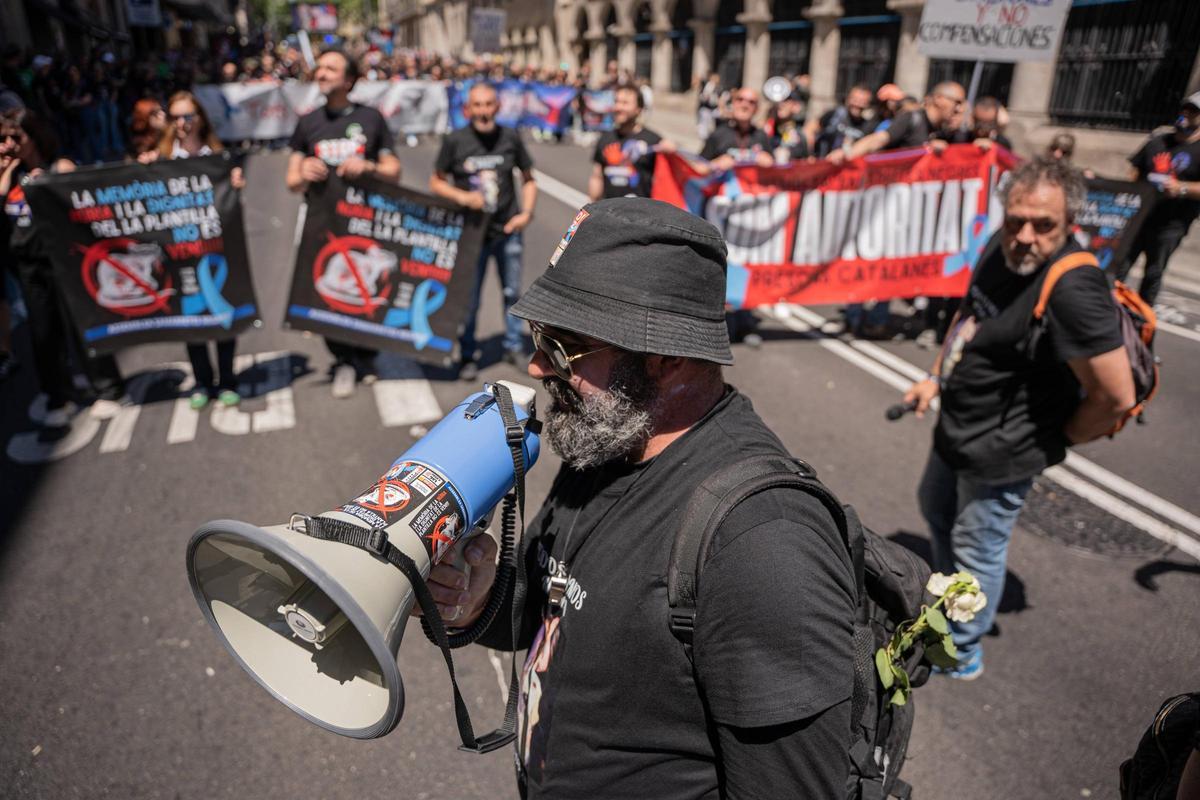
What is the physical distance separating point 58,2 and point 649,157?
28.3 meters

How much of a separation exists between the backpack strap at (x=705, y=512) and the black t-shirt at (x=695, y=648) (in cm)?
2

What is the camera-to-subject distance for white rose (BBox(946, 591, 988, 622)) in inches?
78.5

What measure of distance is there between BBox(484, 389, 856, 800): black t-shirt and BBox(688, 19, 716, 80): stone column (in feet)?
89.0

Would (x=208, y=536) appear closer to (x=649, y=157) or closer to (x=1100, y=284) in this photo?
(x=1100, y=284)

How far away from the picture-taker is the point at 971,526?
2.91 metres

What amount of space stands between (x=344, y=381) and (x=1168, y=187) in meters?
7.25

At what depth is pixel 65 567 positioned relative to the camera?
385cm

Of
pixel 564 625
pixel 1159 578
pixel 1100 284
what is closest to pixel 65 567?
pixel 564 625

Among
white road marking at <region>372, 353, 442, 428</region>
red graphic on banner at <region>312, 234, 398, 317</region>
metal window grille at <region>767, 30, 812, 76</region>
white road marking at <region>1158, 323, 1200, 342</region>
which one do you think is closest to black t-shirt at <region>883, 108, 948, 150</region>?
white road marking at <region>1158, 323, 1200, 342</region>

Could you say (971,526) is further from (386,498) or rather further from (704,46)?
(704,46)

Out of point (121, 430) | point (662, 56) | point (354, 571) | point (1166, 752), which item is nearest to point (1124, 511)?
point (1166, 752)

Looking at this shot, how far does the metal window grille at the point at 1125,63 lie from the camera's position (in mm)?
12070

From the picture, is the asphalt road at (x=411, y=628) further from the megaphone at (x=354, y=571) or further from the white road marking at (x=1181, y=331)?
the megaphone at (x=354, y=571)

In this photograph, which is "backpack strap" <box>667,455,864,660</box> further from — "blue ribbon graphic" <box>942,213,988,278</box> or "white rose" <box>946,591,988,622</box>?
"blue ribbon graphic" <box>942,213,988,278</box>
